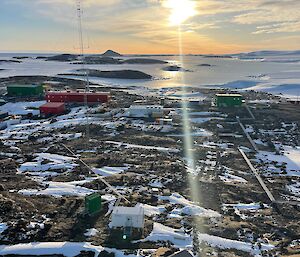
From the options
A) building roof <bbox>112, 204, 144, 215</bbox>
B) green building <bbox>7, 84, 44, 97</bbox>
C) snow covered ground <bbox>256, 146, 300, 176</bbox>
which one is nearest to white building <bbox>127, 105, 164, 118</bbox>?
snow covered ground <bbox>256, 146, 300, 176</bbox>

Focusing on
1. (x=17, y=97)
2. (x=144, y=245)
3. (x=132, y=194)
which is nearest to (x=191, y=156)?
(x=132, y=194)

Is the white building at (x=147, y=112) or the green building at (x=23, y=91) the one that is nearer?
the white building at (x=147, y=112)

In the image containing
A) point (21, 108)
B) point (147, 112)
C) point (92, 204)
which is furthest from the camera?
point (21, 108)

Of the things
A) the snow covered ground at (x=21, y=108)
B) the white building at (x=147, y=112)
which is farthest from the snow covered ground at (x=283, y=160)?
the snow covered ground at (x=21, y=108)

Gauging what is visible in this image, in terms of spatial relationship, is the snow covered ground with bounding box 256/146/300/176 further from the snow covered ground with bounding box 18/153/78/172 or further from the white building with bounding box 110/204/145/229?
the snow covered ground with bounding box 18/153/78/172

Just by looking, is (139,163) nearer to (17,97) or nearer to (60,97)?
(60,97)

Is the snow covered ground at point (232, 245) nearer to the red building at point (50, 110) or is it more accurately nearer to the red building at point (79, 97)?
the red building at point (50, 110)

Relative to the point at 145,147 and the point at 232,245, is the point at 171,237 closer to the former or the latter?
the point at 232,245

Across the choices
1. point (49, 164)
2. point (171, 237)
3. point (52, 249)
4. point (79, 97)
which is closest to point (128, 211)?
point (171, 237)

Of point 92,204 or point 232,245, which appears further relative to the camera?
point 92,204
